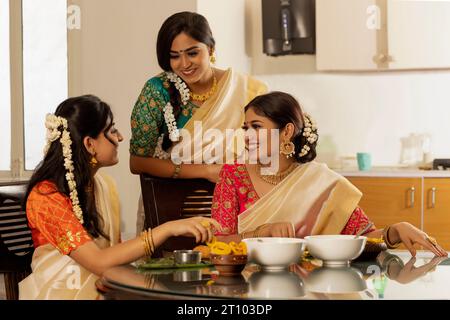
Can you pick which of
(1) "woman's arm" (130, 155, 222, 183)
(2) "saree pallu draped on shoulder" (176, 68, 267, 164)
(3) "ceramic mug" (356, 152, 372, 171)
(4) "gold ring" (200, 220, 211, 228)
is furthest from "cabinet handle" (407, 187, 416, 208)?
(4) "gold ring" (200, 220, 211, 228)

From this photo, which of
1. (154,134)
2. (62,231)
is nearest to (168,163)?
(154,134)

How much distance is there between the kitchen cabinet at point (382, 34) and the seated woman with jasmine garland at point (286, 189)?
231 centimetres

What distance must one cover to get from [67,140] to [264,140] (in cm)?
69

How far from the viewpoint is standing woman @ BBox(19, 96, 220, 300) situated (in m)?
2.10

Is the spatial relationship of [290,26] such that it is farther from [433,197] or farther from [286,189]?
[286,189]

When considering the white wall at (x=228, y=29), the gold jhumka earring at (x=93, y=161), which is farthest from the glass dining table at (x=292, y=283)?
the white wall at (x=228, y=29)

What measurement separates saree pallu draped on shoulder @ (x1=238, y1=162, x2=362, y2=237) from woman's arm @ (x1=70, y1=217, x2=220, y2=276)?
0.62 meters

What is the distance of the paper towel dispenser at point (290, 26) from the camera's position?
530 cm

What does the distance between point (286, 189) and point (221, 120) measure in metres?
0.67

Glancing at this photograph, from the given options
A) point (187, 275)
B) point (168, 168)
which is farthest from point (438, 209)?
point (187, 275)

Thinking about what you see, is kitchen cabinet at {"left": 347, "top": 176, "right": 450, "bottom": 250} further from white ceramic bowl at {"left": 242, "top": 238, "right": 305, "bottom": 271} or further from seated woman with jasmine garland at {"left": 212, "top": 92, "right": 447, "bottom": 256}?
white ceramic bowl at {"left": 242, "top": 238, "right": 305, "bottom": 271}

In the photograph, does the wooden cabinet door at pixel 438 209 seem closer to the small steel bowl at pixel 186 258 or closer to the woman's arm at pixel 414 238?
the woman's arm at pixel 414 238

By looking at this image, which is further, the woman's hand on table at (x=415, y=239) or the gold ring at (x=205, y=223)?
the woman's hand on table at (x=415, y=239)

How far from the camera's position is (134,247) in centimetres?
210
